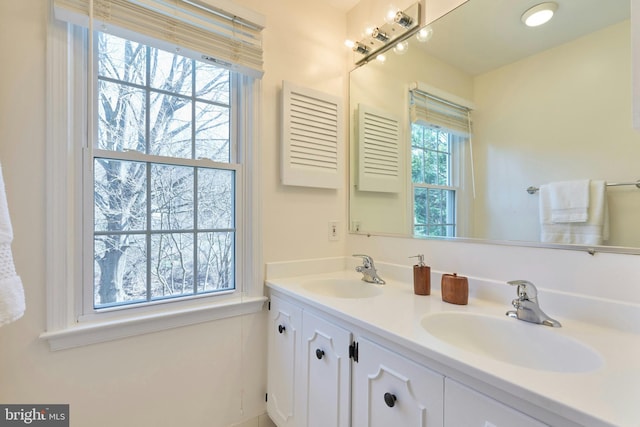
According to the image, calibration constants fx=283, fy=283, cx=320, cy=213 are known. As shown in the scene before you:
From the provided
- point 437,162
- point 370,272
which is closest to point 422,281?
point 370,272

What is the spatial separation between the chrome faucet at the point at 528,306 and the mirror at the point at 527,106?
0.71 feet

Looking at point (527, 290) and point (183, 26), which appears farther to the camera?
point (183, 26)

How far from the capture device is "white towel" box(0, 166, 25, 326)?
61 cm

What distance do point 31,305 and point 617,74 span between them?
2.08m

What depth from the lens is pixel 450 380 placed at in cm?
69

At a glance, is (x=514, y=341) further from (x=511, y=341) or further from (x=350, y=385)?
(x=350, y=385)

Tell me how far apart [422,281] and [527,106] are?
0.79 metres

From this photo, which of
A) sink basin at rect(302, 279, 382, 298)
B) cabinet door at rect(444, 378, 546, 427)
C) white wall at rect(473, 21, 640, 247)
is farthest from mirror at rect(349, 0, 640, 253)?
cabinet door at rect(444, 378, 546, 427)

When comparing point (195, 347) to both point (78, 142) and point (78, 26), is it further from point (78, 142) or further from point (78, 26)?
point (78, 26)

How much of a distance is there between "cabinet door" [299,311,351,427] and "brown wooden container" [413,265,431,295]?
0.42 m

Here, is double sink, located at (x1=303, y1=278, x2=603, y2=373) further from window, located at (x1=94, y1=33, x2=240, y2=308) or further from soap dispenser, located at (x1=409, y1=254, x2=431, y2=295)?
window, located at (x1=94, y1=33, x2=240, y2=308)

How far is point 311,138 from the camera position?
1.61m

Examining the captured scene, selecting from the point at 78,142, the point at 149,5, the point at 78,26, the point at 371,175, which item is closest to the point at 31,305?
the point at 78,142

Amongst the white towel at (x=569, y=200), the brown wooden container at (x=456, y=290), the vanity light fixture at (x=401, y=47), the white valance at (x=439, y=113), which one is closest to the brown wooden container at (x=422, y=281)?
the brown wooden container at (x=456, y=290)
